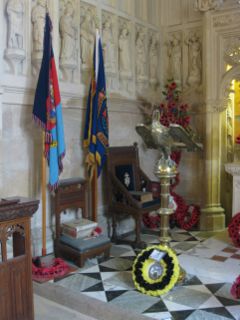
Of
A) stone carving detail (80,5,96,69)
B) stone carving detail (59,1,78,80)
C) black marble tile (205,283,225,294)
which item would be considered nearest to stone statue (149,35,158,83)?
stone carving detail (80,5,96,69)

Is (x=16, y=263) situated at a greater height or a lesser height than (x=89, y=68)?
lesser

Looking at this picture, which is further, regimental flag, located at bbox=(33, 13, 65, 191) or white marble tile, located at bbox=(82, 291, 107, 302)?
regimental flag, located at bbox=(33, 13, 65, 191)

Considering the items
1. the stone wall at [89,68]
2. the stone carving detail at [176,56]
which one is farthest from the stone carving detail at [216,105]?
the stone carving detail at [176,56]

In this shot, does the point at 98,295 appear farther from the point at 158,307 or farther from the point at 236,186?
the point at 236,186

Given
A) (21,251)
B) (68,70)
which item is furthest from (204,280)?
(68,70)

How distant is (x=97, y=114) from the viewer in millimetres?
4406

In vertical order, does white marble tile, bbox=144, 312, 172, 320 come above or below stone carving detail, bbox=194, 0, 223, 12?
below

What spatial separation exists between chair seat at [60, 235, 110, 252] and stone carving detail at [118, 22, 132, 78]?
2.29 meters

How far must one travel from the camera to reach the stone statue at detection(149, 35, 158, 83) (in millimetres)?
5840

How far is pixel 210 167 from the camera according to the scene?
217 inches

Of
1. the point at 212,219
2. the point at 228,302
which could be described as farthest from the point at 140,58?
the point at 228,302

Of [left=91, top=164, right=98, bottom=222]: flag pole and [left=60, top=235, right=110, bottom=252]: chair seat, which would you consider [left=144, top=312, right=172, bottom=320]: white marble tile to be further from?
[left=91, top=164, right=98, bottom=222]: flag pole

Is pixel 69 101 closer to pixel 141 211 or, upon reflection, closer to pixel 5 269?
pixel 141 211

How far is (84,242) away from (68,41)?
7.14 feet
